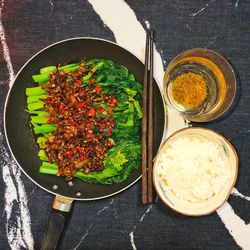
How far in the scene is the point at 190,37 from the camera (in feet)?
6.59

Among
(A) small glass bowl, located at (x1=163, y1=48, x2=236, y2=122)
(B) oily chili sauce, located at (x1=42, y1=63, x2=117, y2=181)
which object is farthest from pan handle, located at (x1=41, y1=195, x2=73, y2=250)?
(A) small glass bowl, located at (x1=163, y1=48, x2=236, y2=122)

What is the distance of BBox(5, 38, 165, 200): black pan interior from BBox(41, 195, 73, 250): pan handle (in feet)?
0.14

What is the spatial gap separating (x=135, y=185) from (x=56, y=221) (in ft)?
1.36

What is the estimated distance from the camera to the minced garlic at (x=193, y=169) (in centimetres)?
187

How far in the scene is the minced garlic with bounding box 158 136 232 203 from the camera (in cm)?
187

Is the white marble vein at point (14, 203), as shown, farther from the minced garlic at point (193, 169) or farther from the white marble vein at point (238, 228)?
the white marble vein at point (238, 228)

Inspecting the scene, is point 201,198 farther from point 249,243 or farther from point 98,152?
point 98,152

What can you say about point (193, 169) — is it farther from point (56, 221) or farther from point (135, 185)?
point (56, 221)

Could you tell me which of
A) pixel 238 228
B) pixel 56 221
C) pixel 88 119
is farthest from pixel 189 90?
pixel 56 221

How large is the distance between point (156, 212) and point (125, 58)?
0.77 metres

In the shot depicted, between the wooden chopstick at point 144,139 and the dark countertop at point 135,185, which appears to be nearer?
the wooden chopstick at point 144,139

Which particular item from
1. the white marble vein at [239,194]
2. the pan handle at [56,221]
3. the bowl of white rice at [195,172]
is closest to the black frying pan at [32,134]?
the pan handle at [56,221]

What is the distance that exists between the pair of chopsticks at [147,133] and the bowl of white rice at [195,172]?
0.04m

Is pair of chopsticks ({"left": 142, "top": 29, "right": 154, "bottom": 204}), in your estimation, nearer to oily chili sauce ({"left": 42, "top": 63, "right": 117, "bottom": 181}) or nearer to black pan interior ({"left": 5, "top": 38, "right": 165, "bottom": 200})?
black pan interior ({"left": 5, "top": 38, "right": 165, "bottom": 200})
